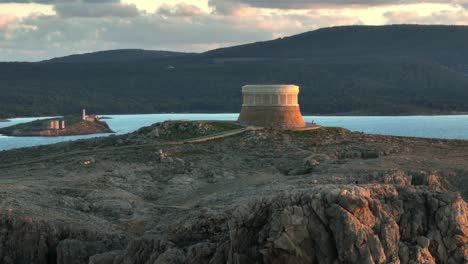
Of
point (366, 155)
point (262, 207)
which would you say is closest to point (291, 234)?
point (262, 207)

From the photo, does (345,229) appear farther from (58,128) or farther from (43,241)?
(58,128)

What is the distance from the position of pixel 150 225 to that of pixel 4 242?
7647mm

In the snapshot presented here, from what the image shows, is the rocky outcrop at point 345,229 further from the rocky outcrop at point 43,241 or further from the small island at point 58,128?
the small island at point 58,128

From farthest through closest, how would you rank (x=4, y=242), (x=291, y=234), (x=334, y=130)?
(x=334, y=130), (x=4, y=242), (x=291, y=234)

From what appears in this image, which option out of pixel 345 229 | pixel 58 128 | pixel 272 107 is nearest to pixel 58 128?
pixel 58 128

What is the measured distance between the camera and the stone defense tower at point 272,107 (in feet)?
291

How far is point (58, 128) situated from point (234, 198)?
13188cm

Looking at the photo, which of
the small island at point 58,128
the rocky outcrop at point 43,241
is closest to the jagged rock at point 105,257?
the rocky outcrop at point 43,241

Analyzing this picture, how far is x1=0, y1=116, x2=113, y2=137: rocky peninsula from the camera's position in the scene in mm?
185875

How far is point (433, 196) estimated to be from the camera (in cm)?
4406

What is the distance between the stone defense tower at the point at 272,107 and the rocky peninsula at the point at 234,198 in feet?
7.53

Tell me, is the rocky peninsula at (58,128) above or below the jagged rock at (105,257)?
below

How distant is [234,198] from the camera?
58656 mm

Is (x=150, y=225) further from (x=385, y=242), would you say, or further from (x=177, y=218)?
(x=385, y=242)
